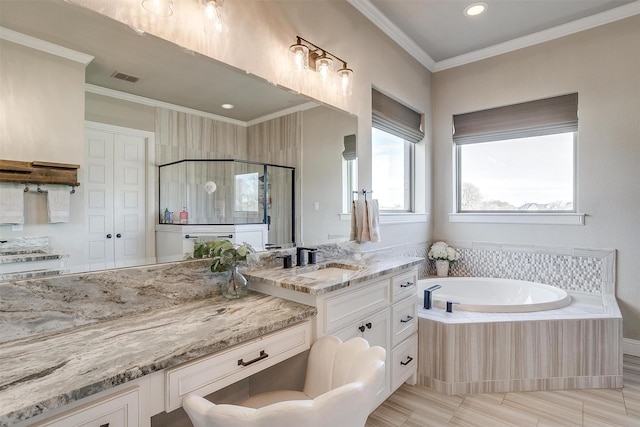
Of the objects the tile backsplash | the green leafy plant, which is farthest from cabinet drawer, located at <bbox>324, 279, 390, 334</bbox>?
the tile backsplash

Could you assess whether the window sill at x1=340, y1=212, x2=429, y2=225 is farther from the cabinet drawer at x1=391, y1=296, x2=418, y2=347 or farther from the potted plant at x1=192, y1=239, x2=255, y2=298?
the potted plant at x1=192, y1=239, x2=255, y2=298

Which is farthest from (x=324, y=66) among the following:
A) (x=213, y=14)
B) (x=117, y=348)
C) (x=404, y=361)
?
(x=404, y=361)

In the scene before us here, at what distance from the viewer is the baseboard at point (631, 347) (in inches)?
106

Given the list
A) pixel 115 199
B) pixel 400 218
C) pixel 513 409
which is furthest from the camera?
pixel 400 218

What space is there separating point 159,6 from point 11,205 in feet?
3.15

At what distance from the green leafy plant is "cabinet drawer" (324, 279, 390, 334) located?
0.48 meters

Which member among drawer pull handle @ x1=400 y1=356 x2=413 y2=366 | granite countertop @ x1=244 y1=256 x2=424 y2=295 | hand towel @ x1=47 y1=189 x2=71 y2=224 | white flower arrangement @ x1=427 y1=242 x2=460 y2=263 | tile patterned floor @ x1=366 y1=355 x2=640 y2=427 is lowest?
tile patterned floor @ x1=366 y1=355 x2=640 y2=427

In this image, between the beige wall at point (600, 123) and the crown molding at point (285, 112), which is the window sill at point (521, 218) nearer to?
the beige wall at point (600, 123)

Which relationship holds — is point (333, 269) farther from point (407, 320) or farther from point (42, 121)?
point (42, 121)

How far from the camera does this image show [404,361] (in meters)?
2.18

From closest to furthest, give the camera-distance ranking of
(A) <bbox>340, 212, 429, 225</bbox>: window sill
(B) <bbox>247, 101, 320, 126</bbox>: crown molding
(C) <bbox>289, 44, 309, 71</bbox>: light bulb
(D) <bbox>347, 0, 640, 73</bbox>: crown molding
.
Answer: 1. (B) <bbox>247, 101, 320, 126</bbox>: crown molding
2. (C) <bbox>289, 44, 309, 71</bbox>: light bulb
3. (A) <bbox>340, 212, 429, 225</bbox>: window sill
4. (D) <bbox>347, 0, 640, 73</bbox>: crown molding

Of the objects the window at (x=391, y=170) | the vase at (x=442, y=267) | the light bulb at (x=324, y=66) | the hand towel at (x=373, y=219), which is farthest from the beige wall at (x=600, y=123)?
the light bulb at (x=324, y=66)

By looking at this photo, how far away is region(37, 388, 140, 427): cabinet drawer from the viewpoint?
80cm

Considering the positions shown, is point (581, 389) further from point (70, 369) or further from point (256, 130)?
point (70, 369)
